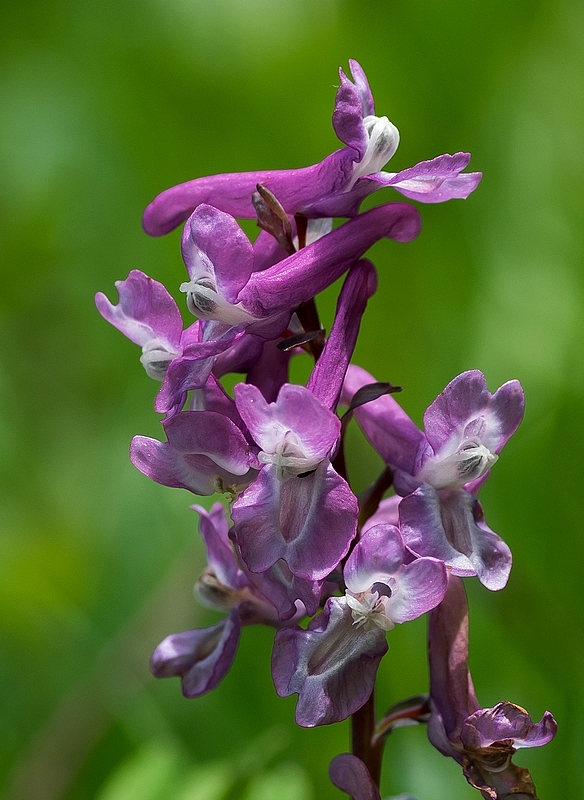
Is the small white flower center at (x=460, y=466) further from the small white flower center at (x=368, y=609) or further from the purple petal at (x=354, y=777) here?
the purple petal at (x=354, y=777)

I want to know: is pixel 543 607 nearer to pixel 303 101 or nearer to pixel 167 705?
pixel 167 705

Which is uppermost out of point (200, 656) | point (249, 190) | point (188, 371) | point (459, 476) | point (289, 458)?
point (249, 190)

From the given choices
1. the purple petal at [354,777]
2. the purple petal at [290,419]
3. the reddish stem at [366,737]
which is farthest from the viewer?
the reddish stem at [366,737]

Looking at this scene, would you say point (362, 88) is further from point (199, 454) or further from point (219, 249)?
point (199, 454)

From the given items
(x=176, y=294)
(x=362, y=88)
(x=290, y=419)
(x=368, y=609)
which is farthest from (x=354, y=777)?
(x=176, y=294)

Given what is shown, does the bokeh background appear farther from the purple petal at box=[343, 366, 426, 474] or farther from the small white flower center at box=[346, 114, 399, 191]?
the small white flower center at box=[346, 114, 399, 191]

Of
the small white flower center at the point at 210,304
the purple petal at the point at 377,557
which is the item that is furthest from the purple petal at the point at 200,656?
the small white flower center at the point at 210,304
